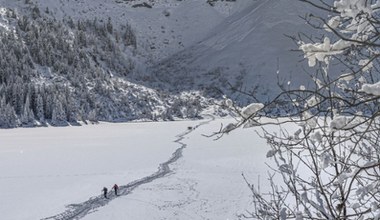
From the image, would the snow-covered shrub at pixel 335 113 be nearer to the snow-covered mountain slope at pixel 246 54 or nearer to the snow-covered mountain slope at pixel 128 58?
the snow-covered mountain slope at pixel 128 58

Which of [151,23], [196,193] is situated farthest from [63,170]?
[151,23]

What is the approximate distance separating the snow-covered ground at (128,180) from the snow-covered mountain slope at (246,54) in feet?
310

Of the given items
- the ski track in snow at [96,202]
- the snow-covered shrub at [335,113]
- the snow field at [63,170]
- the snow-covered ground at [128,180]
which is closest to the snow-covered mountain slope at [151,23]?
the snow field at [63,170]

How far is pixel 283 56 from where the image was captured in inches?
5935

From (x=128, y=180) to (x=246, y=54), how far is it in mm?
129822

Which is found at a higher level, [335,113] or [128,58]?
[128,58]

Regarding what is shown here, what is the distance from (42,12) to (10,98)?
68.6m

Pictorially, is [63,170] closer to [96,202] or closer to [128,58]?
[96,202]

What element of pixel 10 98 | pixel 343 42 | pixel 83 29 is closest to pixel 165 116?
pixel 10 98

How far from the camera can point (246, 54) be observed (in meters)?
154

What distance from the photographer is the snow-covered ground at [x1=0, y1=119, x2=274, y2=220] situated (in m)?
21.5

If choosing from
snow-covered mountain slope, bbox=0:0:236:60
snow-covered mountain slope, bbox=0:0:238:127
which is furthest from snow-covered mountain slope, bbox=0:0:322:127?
snow-covered mountain slope, bbox=0:0:236:60

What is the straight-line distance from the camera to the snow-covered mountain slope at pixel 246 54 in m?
144

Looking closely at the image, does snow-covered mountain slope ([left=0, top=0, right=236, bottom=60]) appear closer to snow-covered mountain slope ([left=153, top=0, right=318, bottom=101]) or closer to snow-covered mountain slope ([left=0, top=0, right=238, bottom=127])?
snow-covered mountain slope ([left=0, top=0, right=238, bottom=127])
